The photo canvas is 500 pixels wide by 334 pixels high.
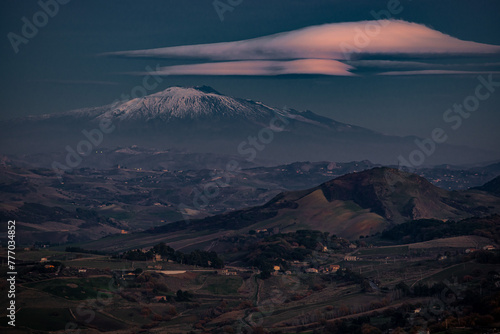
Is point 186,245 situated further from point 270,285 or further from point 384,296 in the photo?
point 384,296

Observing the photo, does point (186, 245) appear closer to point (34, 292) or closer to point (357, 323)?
point (34, 292)

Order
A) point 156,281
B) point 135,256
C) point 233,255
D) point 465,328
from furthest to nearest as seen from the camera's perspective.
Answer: point 233,255 < point 135,256 < point 156,281 < point 465,328

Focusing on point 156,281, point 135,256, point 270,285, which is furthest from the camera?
point 135,256

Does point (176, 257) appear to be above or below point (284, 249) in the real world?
above

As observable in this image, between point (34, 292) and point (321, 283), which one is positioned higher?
point (34, 292)

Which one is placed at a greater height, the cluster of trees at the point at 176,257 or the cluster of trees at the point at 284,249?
the cluster of trees at the point at 176,257

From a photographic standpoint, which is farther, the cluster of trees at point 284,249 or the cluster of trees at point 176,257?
the cluster of trees at point 284,249

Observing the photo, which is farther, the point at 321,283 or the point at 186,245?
the point at 186,245

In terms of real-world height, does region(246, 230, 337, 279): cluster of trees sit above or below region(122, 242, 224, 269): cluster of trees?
below

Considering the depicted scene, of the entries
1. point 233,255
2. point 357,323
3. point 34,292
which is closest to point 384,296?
point 357,323

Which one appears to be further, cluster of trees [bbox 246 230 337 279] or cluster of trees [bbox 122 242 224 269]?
cluster of trees [bbox 246 230 337 279]

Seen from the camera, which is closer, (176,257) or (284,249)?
(176,257)
